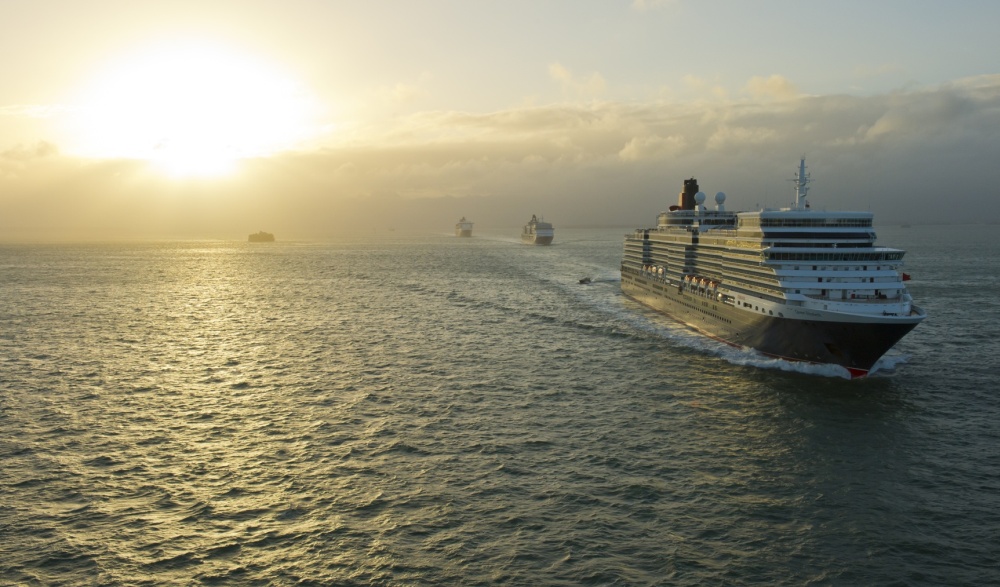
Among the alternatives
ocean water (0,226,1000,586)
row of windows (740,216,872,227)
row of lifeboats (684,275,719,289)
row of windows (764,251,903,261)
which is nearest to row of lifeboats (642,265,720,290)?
row of lifeboats (684,275,719,289)

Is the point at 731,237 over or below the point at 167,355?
over

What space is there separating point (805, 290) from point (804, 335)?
4.44m

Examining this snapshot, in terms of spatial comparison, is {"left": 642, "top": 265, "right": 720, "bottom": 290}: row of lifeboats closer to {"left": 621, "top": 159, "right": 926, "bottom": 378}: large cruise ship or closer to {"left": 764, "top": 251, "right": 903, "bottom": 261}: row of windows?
{"left": 621, "top": 159, "right": 926, "bottom": 378}: large cruise ship

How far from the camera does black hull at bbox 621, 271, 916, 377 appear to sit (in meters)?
47.4

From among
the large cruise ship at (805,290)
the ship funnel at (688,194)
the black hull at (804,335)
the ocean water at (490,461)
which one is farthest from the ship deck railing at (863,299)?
the ship funnel at (688,194)

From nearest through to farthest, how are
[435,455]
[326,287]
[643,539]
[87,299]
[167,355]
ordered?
[643,539]
[435,455]
[167,355]
[87,299]
[326,287]

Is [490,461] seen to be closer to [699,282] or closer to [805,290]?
[805,290]

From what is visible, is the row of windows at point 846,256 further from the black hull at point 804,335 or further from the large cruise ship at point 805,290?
the black hull at point 804,335

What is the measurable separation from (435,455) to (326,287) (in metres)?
91.1

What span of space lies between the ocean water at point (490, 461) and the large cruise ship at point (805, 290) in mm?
2661

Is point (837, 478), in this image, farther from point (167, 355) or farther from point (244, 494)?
point (167, 355)

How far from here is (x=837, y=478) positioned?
30.2 m

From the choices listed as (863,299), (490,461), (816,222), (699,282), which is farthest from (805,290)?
(490,461)

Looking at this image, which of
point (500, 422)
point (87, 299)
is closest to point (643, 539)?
point (500, 422)
